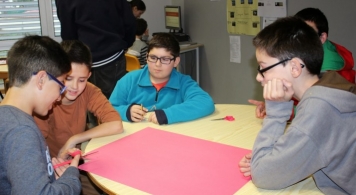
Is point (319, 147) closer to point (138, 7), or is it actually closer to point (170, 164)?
point (170, 164)

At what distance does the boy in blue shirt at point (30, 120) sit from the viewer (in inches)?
44.1

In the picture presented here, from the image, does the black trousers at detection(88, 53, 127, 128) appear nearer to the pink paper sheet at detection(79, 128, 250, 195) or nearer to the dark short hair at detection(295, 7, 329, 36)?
the pink paper sheet at detection(79, 128, 250, 195)

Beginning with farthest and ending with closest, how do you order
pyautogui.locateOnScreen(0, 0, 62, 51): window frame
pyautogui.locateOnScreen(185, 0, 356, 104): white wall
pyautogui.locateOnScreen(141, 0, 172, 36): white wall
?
pyautogui.locateOnScreen(141, 0, 172, 36): white wall
pyautogui.locateOnScreen(0, 0, 62, 51): window frame
pyautogui.locateOnScreen(185, 0, 356, 104): white wall

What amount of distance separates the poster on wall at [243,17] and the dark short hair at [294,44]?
8.58 feet

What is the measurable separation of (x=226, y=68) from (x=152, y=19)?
135cm

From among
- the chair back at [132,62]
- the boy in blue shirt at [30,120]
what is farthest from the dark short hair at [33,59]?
the chair back at [132,62]

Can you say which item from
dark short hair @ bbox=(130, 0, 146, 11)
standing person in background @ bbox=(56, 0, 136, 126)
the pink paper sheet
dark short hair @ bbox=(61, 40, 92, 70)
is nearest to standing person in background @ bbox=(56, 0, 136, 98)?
standing person in background @ bbox=(56, 0, 136, 126)

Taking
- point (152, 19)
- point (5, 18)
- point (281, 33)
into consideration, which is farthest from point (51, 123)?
point (152, 19)

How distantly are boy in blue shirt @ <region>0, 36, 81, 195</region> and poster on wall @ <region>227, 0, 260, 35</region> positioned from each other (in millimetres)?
2859

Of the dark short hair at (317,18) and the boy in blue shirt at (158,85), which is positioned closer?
the boy in blue shirt at (158,85)

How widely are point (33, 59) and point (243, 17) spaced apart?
3.05 meters

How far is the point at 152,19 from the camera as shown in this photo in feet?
16.6

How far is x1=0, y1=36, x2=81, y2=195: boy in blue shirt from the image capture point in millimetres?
1120

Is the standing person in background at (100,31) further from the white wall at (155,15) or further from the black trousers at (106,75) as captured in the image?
the white wall at (155,15)
